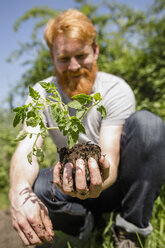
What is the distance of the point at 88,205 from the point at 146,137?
2.53ft

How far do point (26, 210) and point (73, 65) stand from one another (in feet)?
3.71

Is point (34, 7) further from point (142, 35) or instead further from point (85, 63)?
point (85, 63)

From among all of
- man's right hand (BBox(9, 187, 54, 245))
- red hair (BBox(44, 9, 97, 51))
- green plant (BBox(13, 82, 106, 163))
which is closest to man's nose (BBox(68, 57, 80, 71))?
red hair (BBox(44, 9, 97, 51))

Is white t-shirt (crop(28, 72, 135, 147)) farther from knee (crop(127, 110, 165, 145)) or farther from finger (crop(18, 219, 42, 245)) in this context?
finger (crop(18, 219, 42, 245))

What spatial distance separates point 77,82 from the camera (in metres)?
1.85

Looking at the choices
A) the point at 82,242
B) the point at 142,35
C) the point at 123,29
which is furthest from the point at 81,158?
the point at 123,29

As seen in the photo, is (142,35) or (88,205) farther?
(142,35)

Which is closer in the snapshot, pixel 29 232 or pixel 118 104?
pixel 29 232

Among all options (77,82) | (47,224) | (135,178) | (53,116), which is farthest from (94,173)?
(77,82)

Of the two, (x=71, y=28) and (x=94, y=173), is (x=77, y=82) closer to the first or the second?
(x=71, y=28)

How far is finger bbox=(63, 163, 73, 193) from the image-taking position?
1121mm

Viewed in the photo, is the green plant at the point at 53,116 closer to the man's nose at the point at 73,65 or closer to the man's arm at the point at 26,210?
the man's arm at the point at 26,210

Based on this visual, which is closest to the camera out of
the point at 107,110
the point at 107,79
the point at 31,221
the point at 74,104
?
the point at 74,104

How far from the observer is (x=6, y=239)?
230 cm
